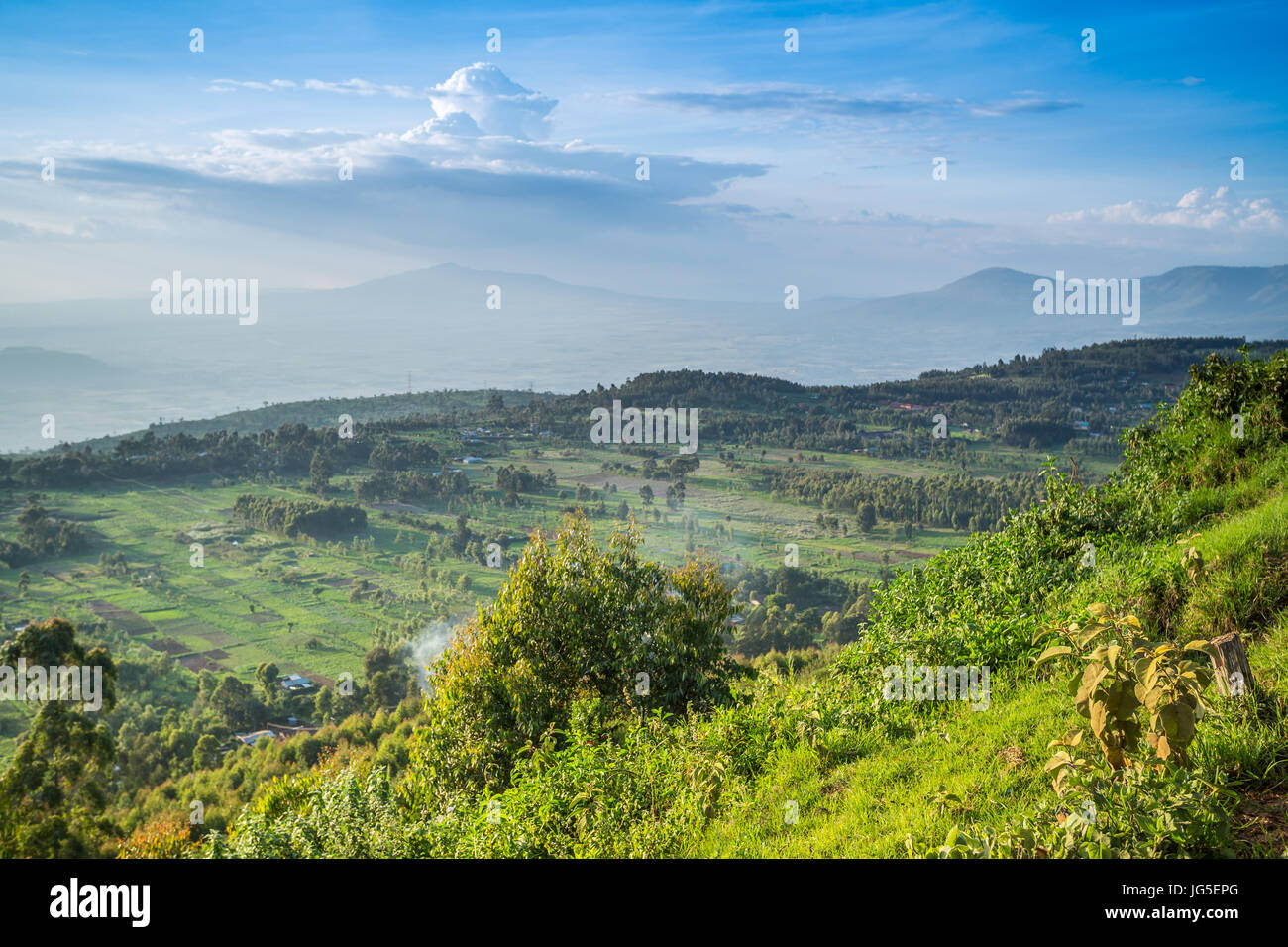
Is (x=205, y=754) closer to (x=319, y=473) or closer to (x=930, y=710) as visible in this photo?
(x=930, y=710)

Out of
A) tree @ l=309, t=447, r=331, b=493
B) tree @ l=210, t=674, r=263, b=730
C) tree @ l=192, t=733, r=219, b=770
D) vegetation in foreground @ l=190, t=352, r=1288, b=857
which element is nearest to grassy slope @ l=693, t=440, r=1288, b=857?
vegetation in foreground @ l=190, t=352, r=1288, b=857

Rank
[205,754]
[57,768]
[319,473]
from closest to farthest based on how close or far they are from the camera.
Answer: [57,768] → [205,754] → [319,473]

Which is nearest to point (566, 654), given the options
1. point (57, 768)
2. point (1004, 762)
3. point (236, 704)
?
point (1004, 762)

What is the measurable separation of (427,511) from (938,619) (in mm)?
103209

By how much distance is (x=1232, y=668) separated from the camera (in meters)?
4.52

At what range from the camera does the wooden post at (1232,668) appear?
4465 mm

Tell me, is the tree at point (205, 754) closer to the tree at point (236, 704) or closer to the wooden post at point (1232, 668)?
the tree at point (236, 704)

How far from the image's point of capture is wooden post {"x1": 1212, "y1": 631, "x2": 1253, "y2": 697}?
446cm

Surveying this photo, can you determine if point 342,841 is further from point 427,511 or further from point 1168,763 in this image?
point 427,511

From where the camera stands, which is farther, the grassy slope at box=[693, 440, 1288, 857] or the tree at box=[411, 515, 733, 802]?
the tree at box=[411, 515, 733, 802]

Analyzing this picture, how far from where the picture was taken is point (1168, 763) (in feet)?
12.8

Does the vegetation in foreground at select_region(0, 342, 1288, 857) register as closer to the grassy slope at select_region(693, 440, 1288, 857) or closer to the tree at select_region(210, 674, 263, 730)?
the grassy slope at select_region(693, 440, 1288, 857)

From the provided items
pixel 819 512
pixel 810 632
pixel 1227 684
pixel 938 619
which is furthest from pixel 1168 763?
pixel 819 512

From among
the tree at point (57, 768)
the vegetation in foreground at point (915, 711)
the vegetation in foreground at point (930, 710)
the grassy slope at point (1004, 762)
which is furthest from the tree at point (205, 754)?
the grassy slope at point (1004, 762)
